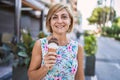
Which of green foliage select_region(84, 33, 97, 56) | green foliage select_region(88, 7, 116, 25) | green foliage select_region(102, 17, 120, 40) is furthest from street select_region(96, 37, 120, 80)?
green foliage select_region(102, 17, 120, 40)

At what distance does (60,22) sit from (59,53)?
0.22 meters

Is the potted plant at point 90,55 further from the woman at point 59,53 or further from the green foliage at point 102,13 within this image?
the woman at point 59,53

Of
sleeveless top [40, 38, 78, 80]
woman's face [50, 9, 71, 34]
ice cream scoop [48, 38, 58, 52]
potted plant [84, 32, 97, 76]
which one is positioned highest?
woman's face [50, 9, 71, 34]

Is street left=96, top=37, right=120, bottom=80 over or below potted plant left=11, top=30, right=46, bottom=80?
below

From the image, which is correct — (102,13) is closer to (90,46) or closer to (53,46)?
(90,46)

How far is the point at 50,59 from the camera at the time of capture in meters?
1.90

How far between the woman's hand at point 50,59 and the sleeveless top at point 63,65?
4.8 inches

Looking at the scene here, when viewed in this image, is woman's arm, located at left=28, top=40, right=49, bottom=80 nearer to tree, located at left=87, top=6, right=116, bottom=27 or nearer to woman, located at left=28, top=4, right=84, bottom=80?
woman, located at left=28, top=4, right=84, bottom=80

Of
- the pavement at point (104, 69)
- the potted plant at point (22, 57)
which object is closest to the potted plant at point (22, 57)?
the potted plant at point (22, 57)

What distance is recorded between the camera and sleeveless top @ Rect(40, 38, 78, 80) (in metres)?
2.08

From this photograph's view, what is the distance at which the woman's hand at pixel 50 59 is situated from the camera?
188 cm

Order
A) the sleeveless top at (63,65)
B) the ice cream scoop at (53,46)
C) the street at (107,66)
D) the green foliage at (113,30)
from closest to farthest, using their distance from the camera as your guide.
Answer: the ice cream scoop at (53,46) → the sleeveless top at (63,65) → the street at (107,66) → the green foliage at (113,30)

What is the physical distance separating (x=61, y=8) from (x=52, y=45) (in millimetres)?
367

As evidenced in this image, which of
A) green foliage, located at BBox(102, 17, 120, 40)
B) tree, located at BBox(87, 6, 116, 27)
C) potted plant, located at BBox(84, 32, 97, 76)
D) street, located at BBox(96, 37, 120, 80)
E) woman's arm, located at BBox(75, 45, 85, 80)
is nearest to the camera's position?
woman's arm, located at BBox(75, 45, 85, 80)
